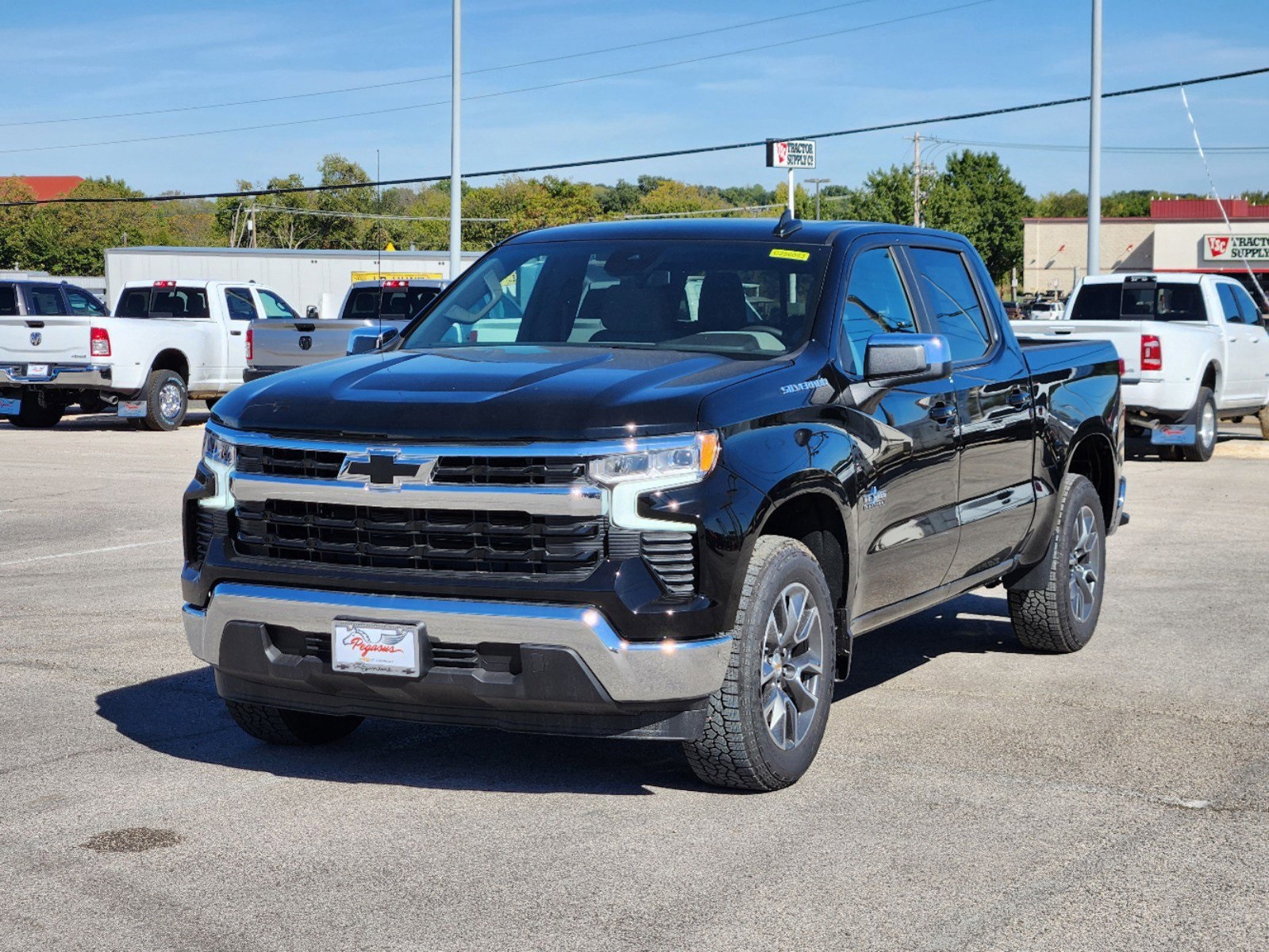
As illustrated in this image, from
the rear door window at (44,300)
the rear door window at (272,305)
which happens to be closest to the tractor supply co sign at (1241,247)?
the rear door window at (272,305)

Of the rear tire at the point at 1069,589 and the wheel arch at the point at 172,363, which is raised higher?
the wheel arch at the point at 172,363

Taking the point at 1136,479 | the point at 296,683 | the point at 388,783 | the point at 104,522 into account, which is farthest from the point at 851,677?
the point at 1136,479

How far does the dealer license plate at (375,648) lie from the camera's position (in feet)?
16.2

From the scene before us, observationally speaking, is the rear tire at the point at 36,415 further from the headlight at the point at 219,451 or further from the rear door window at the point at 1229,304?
the headlight at the point at 219,451

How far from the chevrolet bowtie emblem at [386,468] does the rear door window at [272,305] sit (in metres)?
21.3

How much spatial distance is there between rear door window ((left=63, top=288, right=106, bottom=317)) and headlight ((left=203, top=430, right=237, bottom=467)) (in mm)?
20686

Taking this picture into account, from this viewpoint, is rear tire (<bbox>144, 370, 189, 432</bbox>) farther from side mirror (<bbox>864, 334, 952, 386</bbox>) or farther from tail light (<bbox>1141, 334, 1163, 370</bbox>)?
side mirror (<bbox>864, 334, 952, 386</bbox>)

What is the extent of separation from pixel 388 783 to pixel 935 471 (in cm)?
248

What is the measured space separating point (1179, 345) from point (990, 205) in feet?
298

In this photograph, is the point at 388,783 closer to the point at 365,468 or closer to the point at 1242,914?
the point at 365,468

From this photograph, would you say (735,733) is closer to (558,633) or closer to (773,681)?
(773,681)

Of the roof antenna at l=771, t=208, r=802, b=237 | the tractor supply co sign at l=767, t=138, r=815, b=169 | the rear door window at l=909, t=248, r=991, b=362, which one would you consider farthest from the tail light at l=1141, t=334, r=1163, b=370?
the tractor supply co sign at l=767, t=138, r=815, b=169

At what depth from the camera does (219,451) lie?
17.9 feet

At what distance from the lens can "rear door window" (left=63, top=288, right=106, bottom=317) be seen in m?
25.0
